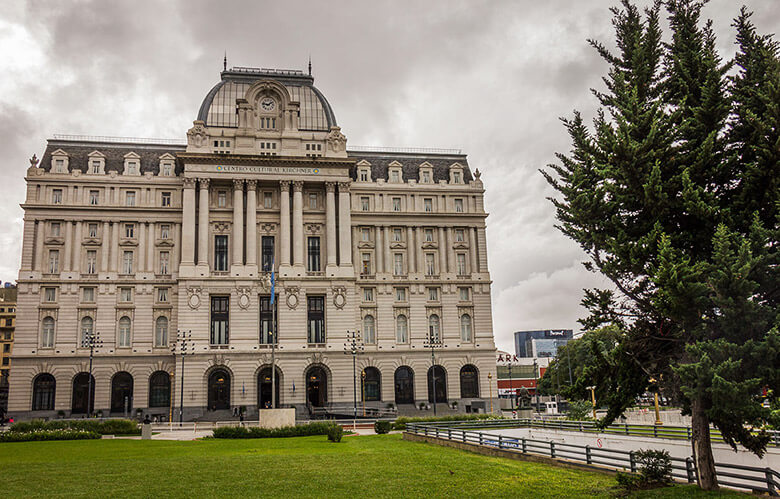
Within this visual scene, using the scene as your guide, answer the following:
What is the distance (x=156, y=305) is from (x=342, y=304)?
22094mm

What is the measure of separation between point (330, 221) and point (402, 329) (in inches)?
645

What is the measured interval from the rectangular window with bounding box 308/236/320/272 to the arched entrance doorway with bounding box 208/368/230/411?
16.2 m

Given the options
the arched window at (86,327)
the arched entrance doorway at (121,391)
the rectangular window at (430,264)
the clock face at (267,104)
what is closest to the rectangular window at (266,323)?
the arched entrance doorway at (121,391)

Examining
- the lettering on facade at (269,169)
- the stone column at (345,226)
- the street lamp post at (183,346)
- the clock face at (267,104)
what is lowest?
the street lamp post at (183,346)

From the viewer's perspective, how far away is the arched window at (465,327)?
272 ft

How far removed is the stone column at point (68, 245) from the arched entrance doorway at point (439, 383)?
45.2 metres

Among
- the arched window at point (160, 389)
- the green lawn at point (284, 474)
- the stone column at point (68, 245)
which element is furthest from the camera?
the stone column at point (68, 245)

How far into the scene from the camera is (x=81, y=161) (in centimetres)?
8106

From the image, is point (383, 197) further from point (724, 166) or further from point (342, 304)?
point (724, 166)

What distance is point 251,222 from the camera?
78000 mm

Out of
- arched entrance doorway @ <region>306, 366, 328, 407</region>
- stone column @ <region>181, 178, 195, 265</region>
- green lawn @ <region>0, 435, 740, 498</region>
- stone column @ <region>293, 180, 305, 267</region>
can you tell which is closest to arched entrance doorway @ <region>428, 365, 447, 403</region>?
arched entrance doorway @ <region>306, 366, 328, 407</region>

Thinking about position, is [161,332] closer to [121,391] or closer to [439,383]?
[121,391]

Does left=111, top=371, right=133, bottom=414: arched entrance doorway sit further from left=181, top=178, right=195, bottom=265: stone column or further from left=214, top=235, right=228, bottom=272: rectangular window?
left=214, top=235, right=228, bottom=272: rectangular window

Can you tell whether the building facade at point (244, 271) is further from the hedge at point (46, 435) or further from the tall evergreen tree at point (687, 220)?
the tall evergreen tree at point (687, 220)
